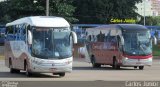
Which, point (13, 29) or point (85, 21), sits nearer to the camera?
point (13, 29)

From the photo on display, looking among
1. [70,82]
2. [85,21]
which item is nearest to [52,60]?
[70,82]

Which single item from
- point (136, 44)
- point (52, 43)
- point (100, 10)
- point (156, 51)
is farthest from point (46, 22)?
point (100, 10)

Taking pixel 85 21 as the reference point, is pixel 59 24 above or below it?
above

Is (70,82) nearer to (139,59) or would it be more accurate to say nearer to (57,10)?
(139,59)

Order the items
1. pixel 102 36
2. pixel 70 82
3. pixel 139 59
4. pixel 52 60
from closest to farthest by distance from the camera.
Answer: pixel 70 82 < pixel 52 60 < pixel 139 59 < pixel 102 36

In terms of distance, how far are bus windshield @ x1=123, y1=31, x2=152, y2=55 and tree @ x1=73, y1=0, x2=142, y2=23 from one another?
62105 mm

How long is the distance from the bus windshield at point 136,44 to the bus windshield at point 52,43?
32.6 feet

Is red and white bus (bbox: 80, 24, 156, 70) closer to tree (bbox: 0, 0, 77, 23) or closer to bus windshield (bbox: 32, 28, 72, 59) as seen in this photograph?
bus windshield (bbox: 32, 28, 72, 59)

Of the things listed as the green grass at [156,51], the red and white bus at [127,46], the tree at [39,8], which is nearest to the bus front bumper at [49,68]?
the red and white bus at [127,46]

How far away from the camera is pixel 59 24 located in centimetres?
2586

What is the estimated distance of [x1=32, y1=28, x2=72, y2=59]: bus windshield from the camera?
25484mm

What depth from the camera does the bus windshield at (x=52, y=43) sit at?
83.6 feet

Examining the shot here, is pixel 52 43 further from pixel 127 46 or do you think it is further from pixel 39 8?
pixel 39 8

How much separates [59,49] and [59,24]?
1.23 metres
